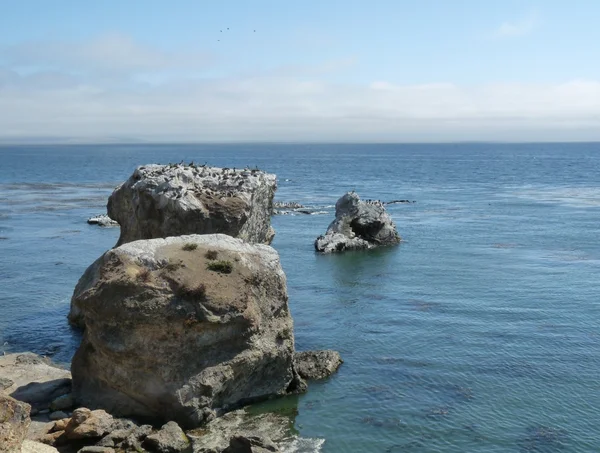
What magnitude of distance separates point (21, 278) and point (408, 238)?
42.6 metres

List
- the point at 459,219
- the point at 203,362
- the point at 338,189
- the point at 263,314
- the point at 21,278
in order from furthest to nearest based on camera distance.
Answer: the point at 338,189 → the point at 459,219 → the point at 21,278 → the point at 263,314 → the point at 203,362

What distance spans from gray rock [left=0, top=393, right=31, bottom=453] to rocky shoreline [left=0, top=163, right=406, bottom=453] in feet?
13.6

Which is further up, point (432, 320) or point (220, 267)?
point (220, 267)

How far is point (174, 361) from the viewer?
3145 cm

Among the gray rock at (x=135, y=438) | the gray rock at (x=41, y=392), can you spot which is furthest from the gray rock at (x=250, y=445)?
the gray rock at (x=41, y=392)

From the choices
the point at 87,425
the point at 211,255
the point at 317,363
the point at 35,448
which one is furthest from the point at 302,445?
the point at 35,448

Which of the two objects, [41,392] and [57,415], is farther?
[41,392]

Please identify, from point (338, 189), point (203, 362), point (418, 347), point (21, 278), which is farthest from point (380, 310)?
point (338, 189)

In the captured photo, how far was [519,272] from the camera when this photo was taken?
6166 cm

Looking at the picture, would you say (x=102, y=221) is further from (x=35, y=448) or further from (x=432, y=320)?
(x=35, y=448)

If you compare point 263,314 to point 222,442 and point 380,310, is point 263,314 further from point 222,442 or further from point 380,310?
point 380,310

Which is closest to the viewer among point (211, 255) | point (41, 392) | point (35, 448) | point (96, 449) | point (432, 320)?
point (35, 448)

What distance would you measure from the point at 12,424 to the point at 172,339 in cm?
905

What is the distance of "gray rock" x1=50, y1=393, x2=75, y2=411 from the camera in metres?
31.8
